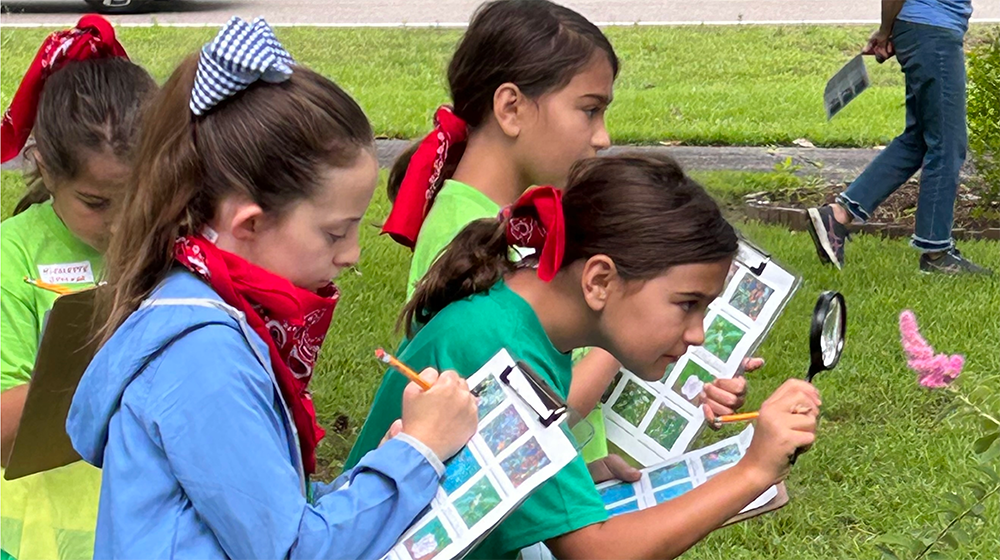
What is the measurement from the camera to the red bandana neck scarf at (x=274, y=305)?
161 cm

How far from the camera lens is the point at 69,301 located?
1.90 meters

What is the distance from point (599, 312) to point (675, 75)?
292 inches

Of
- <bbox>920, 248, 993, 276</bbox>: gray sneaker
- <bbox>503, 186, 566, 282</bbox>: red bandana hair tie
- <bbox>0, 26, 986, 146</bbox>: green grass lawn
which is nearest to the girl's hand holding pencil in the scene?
<bbox>503, 186, 566, 282</bbox>: red bandana hair tie

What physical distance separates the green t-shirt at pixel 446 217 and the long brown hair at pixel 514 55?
107 millimetres

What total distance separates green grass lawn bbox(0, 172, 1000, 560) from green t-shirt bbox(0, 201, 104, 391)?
129 cm

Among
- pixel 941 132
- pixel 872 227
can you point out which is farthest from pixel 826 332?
pixel 872 227

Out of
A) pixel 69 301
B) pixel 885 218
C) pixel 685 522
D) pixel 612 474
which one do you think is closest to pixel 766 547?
pixel 612 474

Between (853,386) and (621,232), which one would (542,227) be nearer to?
(621,232)

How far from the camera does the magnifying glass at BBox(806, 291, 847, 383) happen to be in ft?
6.75

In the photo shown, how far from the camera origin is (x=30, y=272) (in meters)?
2.28

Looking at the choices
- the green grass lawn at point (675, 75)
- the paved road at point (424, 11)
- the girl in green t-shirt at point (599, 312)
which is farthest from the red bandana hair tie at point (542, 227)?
the paved road at point (424, 11)

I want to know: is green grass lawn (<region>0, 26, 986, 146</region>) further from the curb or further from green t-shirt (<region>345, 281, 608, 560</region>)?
green t-shirt (<region>345, 281, 608, 560</region>)

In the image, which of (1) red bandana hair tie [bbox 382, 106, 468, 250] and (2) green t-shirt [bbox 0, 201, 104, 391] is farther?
(1) red bandana hair tie [bbox 382, 106, 468, 250]

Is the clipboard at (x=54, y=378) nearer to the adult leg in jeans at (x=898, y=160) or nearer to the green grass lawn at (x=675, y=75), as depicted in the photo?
the adult leg in jeans at (x=898, y=160)
